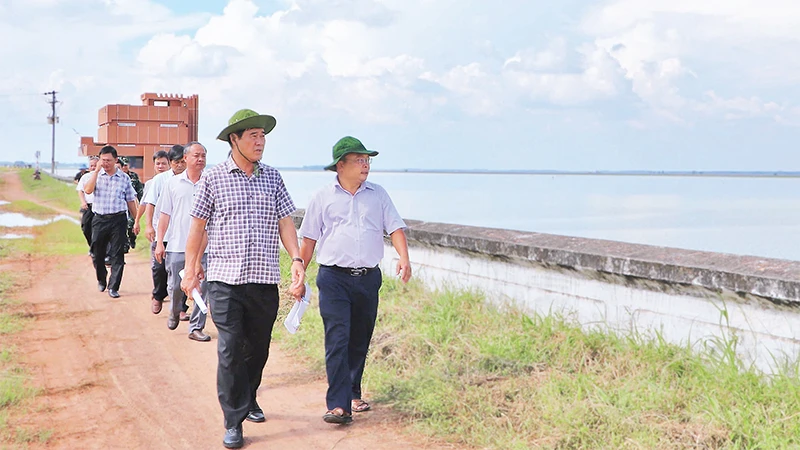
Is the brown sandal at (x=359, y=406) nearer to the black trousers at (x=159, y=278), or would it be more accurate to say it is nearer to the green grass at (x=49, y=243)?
the black trousers at (x=159, y=278)

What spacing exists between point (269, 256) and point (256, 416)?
1.17 metres

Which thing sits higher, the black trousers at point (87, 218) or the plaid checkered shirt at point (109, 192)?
the plaid checkered shirt at point (109, 192)

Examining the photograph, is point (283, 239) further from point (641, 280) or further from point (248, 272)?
point (641, 280)

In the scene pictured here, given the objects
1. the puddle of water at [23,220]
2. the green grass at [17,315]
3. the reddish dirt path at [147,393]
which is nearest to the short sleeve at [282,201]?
the reddish dirt path at [147,393]

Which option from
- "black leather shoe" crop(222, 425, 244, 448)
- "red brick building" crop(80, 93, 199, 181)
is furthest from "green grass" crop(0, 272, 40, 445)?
"red brick building" crop(80, 93, 199, 181)

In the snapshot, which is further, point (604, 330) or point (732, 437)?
point (604, 330)

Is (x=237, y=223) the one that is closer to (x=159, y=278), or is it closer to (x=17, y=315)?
(x=159, y=278)

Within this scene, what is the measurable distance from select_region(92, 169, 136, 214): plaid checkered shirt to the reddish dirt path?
134 cm

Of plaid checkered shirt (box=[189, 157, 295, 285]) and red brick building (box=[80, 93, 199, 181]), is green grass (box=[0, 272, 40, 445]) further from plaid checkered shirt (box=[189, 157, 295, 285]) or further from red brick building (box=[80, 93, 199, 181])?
red brick building (box=[80, 93, 199, 181])

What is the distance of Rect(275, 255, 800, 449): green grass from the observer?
179 inches

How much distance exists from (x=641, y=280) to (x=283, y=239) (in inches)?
97.4

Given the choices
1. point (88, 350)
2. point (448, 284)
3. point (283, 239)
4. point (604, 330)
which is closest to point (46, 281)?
point (88, 350)

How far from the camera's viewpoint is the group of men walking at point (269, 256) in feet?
16.6

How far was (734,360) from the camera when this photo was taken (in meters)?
5.10
